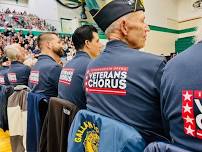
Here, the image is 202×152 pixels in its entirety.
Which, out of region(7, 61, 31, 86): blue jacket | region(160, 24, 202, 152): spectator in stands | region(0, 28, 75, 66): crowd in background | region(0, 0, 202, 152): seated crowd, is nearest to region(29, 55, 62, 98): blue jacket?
region(0, 0, 202, 152): seated crowd

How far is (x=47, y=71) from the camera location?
2.30 m

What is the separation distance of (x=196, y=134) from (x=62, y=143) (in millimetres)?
963

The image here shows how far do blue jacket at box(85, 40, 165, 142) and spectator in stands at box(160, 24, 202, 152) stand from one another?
17 cm

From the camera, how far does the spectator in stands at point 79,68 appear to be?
5.86ft

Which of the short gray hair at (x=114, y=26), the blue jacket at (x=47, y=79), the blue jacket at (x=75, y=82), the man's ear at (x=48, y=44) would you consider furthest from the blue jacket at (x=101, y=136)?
the man's ear at (x=48, y=44)

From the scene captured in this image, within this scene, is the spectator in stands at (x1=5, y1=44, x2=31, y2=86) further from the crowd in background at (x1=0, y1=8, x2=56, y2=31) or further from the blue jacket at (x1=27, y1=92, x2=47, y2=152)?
the crowd in background at (x1=0, y1=8, x2=56, y2=31)

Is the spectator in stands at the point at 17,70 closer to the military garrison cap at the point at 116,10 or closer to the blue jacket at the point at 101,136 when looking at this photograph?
the military garrison cap at the point at 116,10

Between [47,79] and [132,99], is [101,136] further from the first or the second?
[47,79]

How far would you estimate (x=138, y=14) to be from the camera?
1346 millimetres

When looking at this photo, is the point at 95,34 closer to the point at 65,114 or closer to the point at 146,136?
the point at 65,114

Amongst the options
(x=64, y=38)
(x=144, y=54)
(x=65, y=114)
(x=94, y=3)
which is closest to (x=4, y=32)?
(x=64, y=38)

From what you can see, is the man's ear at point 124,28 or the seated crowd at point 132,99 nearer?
the seated crowd at point 132,99

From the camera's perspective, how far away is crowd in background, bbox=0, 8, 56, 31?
471cm

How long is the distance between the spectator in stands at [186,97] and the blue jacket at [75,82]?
96cm
